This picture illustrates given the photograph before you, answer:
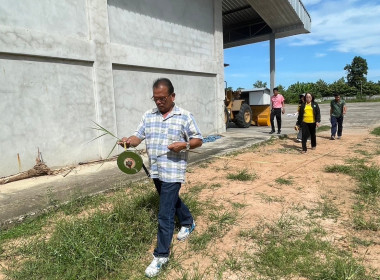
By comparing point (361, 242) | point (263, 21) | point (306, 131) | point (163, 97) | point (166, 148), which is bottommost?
point (361, 242)

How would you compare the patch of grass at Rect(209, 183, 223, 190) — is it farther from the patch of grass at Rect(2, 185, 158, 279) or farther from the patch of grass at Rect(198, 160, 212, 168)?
the patch of grass at Rect(2, 185, 158, 279)

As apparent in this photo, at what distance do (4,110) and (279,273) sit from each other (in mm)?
5243

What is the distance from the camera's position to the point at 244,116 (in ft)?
42.6

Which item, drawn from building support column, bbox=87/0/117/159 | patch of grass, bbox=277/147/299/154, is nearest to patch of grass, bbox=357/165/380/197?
patch of grass, bbox=277/147/299/154

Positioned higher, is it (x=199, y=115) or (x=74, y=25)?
(x=74, y=25)

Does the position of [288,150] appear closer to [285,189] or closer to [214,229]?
[285,189]

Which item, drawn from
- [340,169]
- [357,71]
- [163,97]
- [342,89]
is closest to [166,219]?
[163,97]

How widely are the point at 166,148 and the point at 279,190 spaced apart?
263 centimetres

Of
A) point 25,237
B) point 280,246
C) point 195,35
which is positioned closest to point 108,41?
point 195,35

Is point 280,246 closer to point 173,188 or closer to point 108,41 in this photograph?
point 173,188

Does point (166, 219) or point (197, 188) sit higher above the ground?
point (166, 219)

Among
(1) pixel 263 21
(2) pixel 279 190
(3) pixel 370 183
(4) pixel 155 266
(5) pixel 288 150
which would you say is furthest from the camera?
(1) pixel 263 21

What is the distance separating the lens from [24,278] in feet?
7.75

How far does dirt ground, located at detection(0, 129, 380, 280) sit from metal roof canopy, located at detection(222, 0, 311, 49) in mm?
6963
